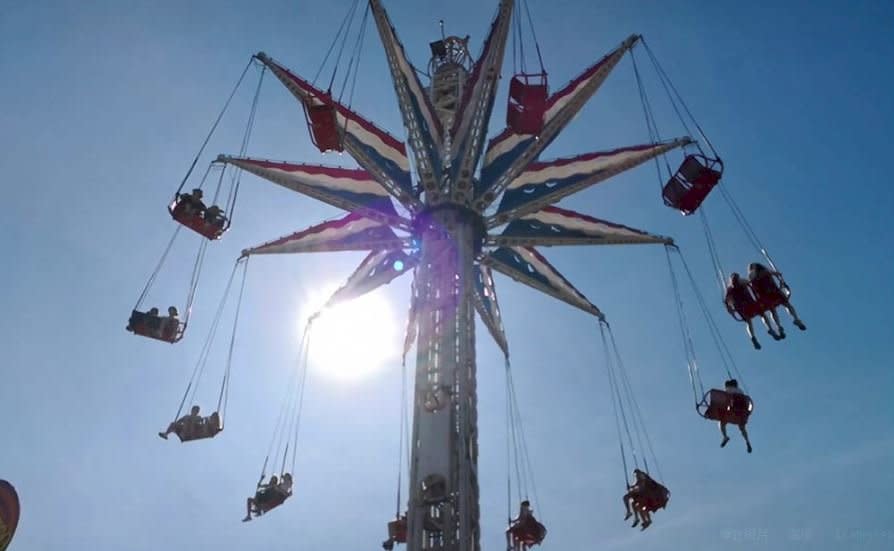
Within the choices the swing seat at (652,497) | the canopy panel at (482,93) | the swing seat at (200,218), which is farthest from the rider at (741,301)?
the swing seat at (200,218)

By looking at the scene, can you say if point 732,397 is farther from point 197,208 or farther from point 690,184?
point 197,208

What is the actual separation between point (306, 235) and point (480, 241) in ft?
16.1

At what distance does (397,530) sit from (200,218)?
9.33 meters

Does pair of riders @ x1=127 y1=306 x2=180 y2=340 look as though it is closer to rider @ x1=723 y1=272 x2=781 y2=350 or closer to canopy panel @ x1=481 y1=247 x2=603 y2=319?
canopy panel @ x1=481 y1=247 x2=603 y2=319

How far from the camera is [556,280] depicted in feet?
73.4

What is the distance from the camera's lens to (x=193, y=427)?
61.9ft

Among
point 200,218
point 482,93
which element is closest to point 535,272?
point 482,93

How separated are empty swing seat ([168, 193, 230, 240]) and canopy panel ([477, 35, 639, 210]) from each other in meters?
6.39

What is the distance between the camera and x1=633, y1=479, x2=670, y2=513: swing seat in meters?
18.7

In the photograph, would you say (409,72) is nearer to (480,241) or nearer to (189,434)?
(480,241)

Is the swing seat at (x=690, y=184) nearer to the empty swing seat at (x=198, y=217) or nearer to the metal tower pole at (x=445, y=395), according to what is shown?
the metal tower pole at (x=445, y=395)

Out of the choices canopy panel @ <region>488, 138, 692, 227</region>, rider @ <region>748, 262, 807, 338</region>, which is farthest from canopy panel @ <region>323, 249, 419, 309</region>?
rider @ <region>748, 262, 807, 338</region>

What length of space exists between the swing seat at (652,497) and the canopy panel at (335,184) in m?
8.79

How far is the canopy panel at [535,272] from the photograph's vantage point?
850 inches
